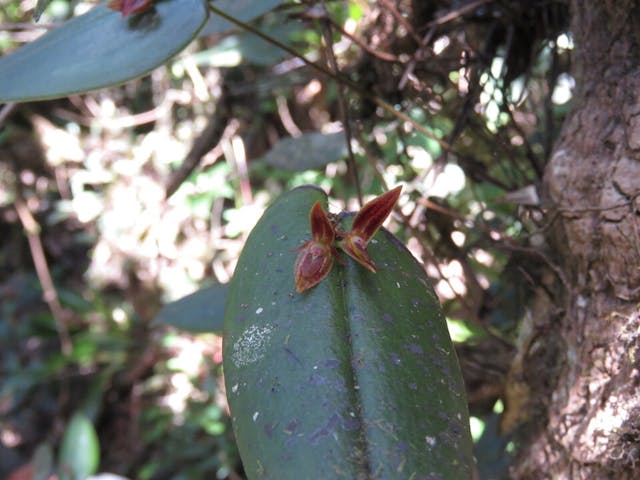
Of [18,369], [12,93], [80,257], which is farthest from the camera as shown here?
[80,257]

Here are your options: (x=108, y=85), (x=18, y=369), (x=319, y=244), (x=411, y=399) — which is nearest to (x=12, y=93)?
(x=108, y=85)

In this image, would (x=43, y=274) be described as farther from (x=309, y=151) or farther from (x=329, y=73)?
(x=329, y=73)

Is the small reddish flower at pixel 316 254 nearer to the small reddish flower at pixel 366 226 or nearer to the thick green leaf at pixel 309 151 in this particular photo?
the small reddish flower at pixel 366 226

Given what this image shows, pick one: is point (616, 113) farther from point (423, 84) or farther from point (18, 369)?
point (18, 369)

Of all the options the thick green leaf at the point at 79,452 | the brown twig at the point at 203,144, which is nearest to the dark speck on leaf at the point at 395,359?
the brown twig at the point at 203,144

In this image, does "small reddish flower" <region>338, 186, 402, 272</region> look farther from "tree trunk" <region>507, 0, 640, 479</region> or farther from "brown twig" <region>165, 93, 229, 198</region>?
"brown twig" <region>165, 93, 229, 198</region>

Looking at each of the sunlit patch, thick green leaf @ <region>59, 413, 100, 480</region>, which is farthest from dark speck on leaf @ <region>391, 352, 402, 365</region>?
thick green leaf @ <region>59, 413, 100, 480</region>
